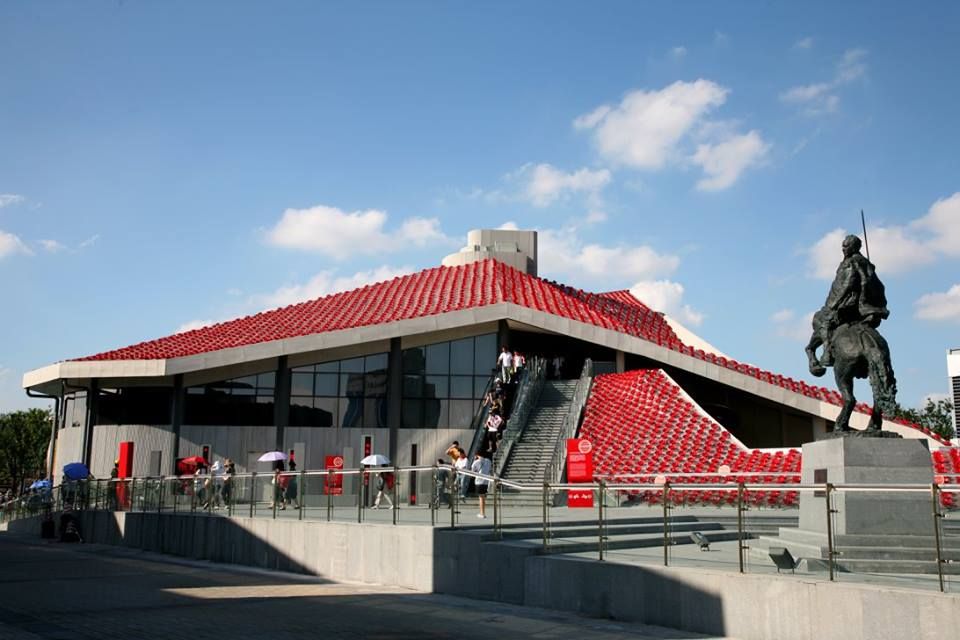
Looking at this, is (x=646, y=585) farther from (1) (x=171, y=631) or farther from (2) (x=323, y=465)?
(2) (x=323, y=465)

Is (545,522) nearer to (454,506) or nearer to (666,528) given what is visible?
(454,506)

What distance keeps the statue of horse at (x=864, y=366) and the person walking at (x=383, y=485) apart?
24.5 ft

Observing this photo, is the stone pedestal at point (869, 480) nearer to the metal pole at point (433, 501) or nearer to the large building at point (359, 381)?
the metal pole at point (433, 501)

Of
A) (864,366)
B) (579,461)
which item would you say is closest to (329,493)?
(579,461)

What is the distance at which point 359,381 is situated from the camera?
1302 inches

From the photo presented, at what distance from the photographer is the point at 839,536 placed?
1011 cm

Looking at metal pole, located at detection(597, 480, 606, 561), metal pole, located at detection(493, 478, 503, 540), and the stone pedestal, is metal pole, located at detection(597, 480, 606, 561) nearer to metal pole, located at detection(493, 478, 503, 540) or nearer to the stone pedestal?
metal pole, located at detection(493, 478, 503, 540)

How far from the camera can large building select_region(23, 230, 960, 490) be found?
101 ft

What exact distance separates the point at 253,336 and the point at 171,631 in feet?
75.4

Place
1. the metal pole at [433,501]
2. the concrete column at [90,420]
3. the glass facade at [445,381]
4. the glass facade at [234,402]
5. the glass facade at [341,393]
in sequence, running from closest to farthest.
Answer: the metal pole at [433,501] < the glass facade at [234,402] < the concrete column at [90,420] < the glass facade at [341,393] < the glass facade at [445,381]

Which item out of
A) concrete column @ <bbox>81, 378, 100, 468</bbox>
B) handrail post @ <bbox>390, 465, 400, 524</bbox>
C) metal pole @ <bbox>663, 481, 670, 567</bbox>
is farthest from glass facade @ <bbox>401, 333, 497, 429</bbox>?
metal pole @ <bbox>663, 481, 670, 567</bbox>

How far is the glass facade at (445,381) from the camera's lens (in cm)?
3353

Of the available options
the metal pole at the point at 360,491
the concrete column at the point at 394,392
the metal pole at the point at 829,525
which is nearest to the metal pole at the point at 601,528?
the metal pole at the point at 829,525

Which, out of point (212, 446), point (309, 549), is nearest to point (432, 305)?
point (212, 446)
